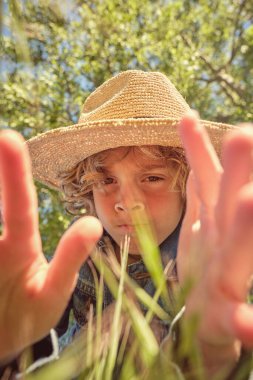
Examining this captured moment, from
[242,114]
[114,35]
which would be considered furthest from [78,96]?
[242,114]

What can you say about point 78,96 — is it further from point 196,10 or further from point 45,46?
point 196,10

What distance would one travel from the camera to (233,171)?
396 millimetres

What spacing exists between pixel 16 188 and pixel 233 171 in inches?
7.9

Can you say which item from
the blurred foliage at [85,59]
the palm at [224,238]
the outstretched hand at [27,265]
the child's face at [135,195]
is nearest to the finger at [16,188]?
the outstretched hand at [27,265]

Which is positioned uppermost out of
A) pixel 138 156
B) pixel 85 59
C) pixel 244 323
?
pixel 85 59

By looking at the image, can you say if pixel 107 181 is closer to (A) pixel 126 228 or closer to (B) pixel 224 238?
(A) pixel 126 228

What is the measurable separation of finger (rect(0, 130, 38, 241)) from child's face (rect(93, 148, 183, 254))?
2.03ft

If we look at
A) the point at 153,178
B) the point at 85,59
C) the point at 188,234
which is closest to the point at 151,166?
the point at 153,178

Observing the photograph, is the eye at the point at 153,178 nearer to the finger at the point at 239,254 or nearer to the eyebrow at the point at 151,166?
the eyebrow at the point at 151,166

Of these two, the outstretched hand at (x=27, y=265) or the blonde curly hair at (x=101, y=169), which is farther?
the blonde curly hair at (x=101, y=169)

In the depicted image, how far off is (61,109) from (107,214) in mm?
2245

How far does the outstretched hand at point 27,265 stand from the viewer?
41 cm

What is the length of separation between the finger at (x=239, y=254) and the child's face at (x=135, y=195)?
632 millimetres

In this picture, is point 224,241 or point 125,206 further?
point 125,206
